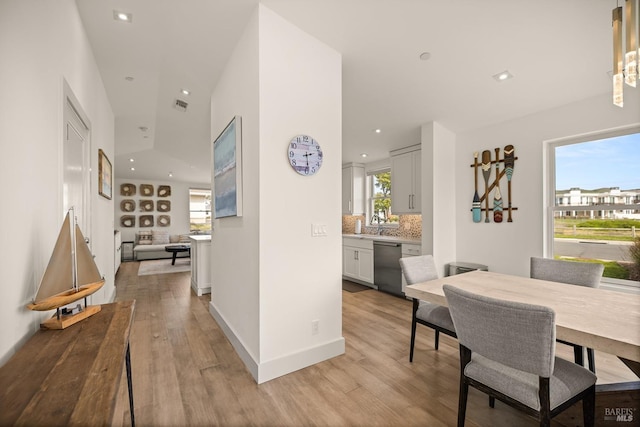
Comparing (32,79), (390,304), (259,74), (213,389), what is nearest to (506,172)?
(390,304)

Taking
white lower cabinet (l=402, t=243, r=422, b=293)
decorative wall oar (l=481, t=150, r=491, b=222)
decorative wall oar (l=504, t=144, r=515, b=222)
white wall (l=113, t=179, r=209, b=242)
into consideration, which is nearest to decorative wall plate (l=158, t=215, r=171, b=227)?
white wall (l=113, t=179, r=209, b=242)

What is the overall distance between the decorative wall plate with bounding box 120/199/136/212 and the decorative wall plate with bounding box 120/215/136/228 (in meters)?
0.22

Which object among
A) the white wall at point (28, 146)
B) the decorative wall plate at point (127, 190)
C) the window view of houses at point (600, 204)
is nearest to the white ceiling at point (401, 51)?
the window view of houses at point (600, 204)

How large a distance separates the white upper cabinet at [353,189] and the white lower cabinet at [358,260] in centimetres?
88

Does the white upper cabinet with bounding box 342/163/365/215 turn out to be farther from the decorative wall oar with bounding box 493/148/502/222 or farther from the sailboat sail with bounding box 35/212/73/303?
the sailboat sail with bounding box 35/212/73/303

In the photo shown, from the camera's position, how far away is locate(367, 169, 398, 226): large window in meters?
5.76

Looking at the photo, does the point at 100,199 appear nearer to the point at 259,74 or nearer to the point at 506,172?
the point at 259,74

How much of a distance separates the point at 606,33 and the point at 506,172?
176 centimetres

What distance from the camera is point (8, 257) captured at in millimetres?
1056

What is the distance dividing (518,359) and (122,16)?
3365mm

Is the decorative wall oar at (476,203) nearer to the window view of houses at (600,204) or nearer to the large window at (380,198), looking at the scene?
the window view of houses at (600,204)

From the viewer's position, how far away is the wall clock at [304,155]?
2.18 meters

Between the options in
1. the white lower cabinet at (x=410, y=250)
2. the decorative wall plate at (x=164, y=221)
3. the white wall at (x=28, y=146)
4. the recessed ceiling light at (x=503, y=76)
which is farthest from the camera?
the decorative wall plate at (x=164, y=221)

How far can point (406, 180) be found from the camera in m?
4.61
